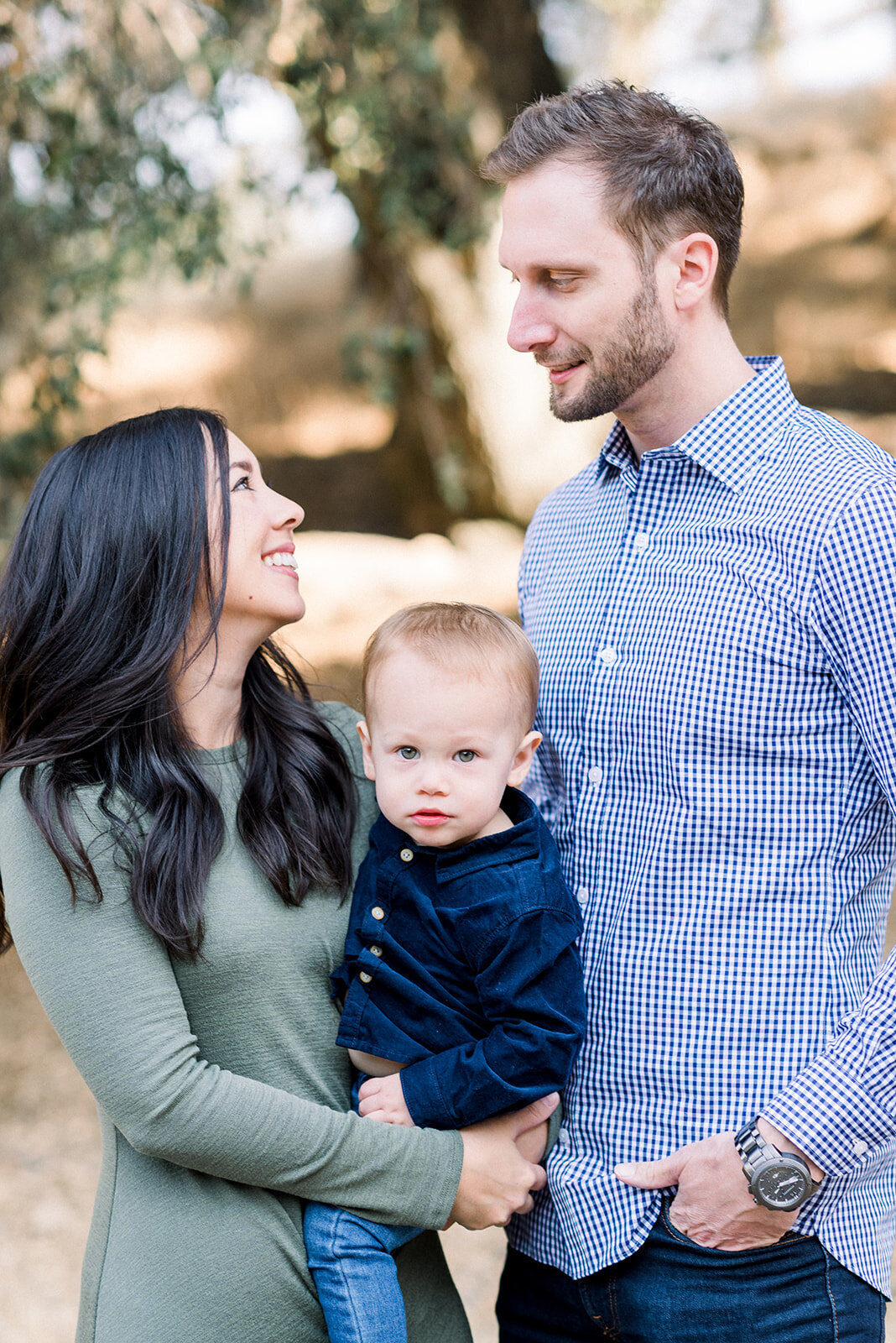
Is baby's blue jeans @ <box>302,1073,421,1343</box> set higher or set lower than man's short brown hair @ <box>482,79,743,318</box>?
lower

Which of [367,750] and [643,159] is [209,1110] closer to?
[367,750]

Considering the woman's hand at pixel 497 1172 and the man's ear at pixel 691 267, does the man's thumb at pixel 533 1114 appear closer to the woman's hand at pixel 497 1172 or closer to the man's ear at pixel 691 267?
the woman's hand at pixel 497 1172

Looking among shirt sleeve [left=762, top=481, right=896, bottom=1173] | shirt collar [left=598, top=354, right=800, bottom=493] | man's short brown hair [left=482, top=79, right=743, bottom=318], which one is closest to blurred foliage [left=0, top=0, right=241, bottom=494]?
man's short brown hair [left=482, top=79, right=743, bottom=318]

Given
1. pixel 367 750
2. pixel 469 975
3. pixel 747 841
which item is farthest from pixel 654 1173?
pixel 367 750

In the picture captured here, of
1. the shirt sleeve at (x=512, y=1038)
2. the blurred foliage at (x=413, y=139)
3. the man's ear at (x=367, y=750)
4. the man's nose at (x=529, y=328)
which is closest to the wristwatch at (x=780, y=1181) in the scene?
the shirt sleeve at (x=512, y=1038)

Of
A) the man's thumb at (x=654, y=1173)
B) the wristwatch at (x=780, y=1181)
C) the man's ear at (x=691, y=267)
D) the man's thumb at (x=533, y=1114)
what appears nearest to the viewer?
the wristwatch at (x=780, y=1181)

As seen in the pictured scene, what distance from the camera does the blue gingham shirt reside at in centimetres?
156

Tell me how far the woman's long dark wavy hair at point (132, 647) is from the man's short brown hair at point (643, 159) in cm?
66

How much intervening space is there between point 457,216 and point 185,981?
444 centimetres

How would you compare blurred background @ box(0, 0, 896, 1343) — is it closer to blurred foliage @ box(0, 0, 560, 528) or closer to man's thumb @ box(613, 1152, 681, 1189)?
blurred foliage @ box(0, 0, 560, 528)

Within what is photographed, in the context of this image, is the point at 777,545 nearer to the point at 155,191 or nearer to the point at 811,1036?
the point at 811,1036

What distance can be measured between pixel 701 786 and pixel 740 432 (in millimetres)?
512

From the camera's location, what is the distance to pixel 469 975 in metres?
1.69

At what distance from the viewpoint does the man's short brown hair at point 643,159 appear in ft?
5.87
